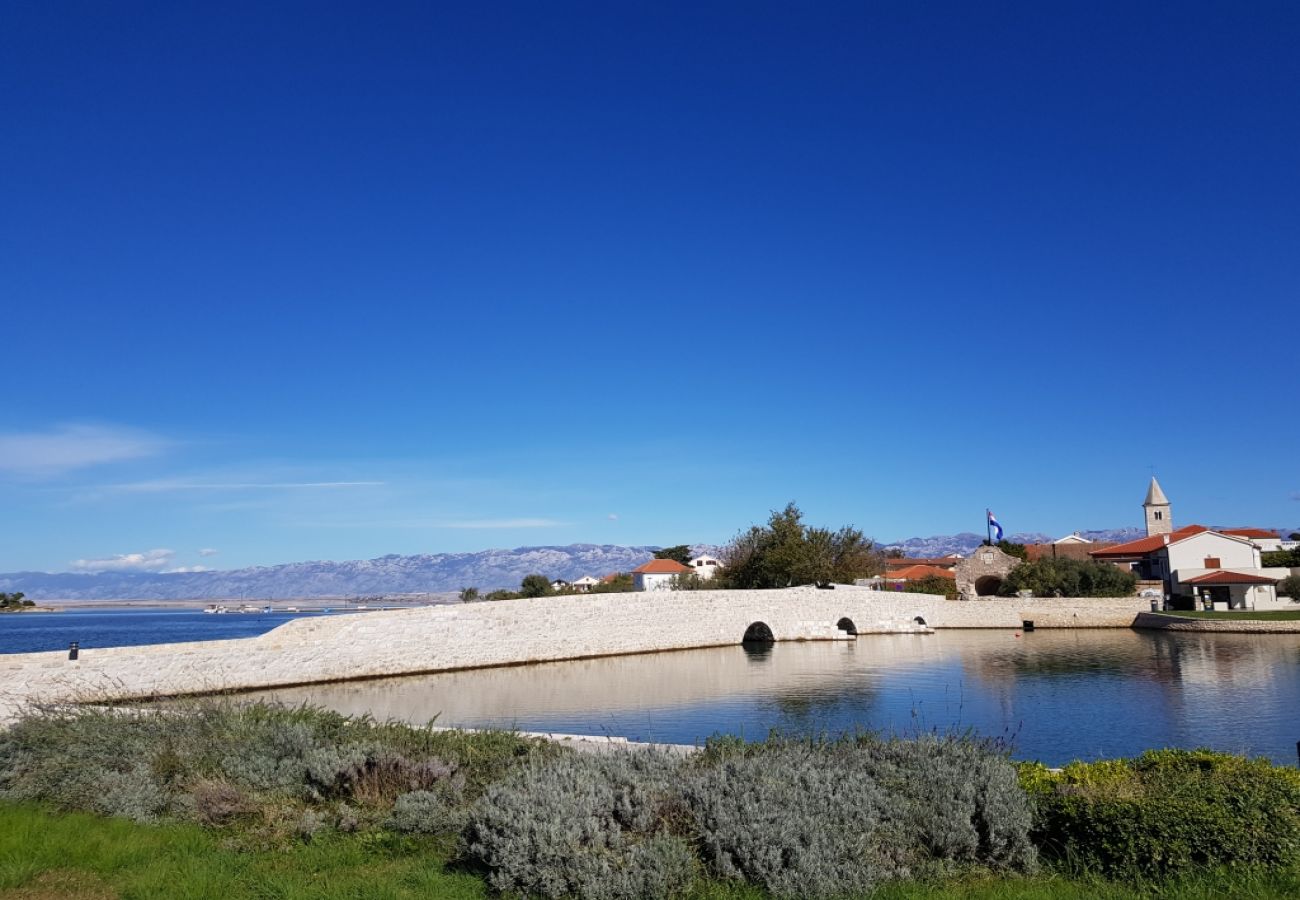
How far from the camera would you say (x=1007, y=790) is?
19.3 ft

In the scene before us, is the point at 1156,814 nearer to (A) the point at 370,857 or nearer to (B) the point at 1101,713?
(A) the point at 370,857

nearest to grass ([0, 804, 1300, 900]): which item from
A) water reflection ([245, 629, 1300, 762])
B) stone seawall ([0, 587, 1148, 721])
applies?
water reflection ([245, 629, 1300, 762])

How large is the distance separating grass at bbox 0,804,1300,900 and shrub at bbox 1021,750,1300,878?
0.16 metres

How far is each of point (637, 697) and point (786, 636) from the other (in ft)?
62.6

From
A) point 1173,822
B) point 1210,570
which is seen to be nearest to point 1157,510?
point 1210,570

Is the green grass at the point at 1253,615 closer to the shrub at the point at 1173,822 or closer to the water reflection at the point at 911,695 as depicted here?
the water reflection at the point at 911,695

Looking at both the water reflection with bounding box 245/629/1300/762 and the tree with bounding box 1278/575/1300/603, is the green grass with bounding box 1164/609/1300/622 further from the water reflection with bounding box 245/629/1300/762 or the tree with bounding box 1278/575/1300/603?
the water reflection with bounding box 245/629/1300/762

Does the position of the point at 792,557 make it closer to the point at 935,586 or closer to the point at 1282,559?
the point at 935,586

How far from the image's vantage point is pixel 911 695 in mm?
21344

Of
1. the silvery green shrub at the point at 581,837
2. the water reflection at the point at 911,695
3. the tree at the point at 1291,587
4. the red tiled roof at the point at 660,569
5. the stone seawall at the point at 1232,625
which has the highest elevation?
the red tiled roof at the point at 660,569

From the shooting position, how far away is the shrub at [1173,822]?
514cm

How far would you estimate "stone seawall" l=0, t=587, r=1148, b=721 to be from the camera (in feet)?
64.3

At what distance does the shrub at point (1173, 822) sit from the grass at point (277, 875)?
0.16m

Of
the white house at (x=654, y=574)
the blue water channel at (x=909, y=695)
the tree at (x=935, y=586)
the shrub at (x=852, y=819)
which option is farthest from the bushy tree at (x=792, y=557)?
the shrub at (x=852, y=819)
